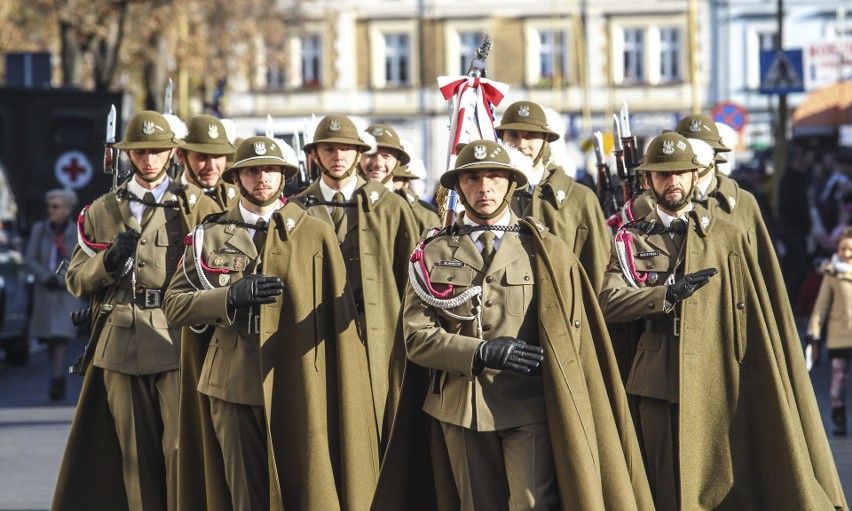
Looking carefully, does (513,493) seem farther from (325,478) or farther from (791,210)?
(791,210)

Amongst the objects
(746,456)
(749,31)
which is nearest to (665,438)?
(746,456)

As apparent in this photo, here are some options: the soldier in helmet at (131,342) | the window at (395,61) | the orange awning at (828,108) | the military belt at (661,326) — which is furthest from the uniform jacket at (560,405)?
the window at (395,61)

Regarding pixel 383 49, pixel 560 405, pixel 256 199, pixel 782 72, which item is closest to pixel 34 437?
pixel 256 199

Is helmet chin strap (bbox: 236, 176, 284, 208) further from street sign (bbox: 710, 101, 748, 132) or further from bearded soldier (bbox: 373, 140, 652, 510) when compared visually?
street sign (bbox: 710, 101, 748, 132)

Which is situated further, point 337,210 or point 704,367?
point 337,210

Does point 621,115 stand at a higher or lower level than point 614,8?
lower

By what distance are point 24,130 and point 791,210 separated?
11.3 m

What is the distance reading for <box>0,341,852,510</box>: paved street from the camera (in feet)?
36.9

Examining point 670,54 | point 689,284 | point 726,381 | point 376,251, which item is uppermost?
point 670,54

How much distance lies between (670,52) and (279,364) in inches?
2269

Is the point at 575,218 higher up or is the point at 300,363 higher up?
the point at 575,218

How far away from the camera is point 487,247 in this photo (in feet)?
23.0

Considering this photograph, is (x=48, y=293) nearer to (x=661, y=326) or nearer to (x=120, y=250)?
(x=120, y=250)

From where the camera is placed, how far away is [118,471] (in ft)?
29.9
